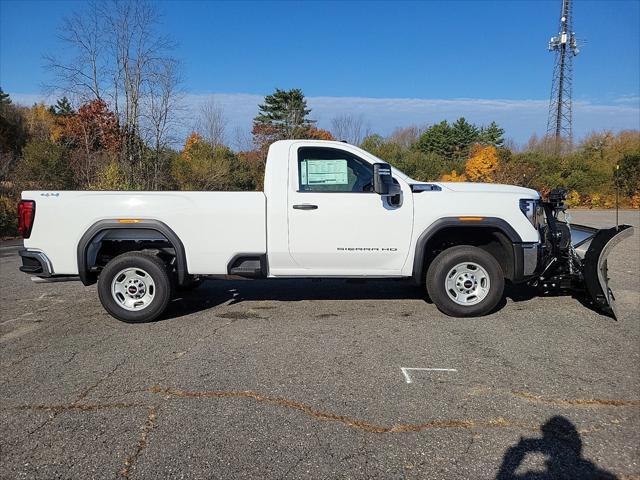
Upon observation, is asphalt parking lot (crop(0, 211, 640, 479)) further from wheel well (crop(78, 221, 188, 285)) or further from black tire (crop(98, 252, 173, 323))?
wheel well (crop(78, 221, 188, 285))

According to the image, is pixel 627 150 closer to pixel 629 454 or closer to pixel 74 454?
pixel 629 454

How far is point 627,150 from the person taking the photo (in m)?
27.1

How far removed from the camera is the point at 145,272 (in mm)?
5508

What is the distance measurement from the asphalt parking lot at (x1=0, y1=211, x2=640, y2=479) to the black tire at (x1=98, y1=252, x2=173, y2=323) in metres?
0.21

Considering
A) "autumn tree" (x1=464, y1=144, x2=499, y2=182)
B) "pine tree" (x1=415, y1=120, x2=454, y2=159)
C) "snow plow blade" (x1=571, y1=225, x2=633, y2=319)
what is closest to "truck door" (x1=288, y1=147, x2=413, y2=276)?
"snow plow blade" (x1=571, y1=225, x2=633, y2=319)

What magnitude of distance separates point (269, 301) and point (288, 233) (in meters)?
1.43

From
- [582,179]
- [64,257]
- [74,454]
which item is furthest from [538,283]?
[582,179]

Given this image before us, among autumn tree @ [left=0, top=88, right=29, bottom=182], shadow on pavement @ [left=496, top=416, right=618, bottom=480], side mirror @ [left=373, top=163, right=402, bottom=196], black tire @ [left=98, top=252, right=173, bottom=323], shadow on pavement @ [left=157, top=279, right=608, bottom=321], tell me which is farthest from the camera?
autumn tree @ [left=0, top=88, right=29, bottom=182]

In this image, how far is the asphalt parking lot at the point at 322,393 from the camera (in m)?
2.81

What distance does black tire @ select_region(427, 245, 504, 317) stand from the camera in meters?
5.49

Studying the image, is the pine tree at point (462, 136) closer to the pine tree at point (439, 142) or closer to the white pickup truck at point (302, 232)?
the pine tree at point (439, 142)

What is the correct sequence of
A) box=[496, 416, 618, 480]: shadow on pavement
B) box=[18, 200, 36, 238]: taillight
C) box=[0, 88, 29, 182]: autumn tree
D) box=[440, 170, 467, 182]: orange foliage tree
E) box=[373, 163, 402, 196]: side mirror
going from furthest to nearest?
box=[0, 88, 29, 182]: autumn tree → box=[440, 170, 467, 182]: orange foliage tree → box=[18, 200, 36, 238]: taillight → box=[373, 163, 402, 196]: side mirror → box=[496, 416, 618, 480]: shadow on pavement

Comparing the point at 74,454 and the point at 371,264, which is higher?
the point at 371,264

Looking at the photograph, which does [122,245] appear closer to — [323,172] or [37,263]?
[37,263]
